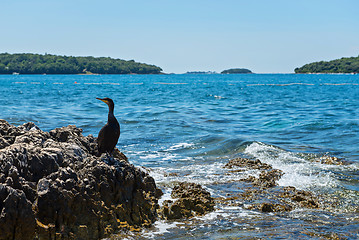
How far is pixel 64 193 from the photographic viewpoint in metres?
5.41

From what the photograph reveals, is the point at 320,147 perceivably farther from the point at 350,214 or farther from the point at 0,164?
the point at 0,164

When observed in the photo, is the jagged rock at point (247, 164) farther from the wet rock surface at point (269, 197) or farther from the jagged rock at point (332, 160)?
the jagged rock at point (332, 160)

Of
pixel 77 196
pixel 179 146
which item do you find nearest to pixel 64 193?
pixel 77 196

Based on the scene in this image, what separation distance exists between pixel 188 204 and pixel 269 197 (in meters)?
2.08

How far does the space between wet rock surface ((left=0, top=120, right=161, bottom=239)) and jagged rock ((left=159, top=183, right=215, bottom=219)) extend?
0.33m

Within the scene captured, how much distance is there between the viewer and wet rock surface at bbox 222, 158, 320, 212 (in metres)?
7.68

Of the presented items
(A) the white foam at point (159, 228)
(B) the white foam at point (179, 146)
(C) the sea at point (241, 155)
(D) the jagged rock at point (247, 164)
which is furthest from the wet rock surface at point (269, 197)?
(B) the white foam at point (179, 146)

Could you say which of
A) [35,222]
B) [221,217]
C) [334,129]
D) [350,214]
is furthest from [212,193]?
[334,129]

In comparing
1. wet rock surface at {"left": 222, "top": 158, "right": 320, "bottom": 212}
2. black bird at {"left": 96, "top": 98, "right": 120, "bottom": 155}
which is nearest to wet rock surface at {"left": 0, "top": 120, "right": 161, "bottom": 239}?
black bird at {"left": 96, "top": 98, "right": 120, "bottom": 155}

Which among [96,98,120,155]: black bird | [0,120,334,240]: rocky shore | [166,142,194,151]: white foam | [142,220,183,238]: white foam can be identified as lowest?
[166,142,194,151]: white foam

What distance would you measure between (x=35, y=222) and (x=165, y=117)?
18.2 m

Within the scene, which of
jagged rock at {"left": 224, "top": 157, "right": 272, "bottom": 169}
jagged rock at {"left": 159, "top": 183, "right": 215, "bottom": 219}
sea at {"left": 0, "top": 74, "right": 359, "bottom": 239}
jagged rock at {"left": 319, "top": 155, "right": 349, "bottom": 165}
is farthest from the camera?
jagged rock at {"left": 319, "top": 155, "right": 349, "bottom": 165}

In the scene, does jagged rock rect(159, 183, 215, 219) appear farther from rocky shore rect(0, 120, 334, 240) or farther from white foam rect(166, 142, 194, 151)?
white foam rect(166, 142, 194, 151)

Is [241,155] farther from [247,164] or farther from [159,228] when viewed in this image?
[159,228]
